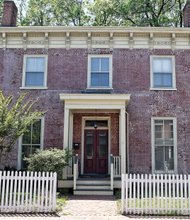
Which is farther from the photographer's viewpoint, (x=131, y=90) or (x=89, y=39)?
(x=89, y=39)

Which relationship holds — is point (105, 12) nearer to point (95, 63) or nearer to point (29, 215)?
point (95, 63)

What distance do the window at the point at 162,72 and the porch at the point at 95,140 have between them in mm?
2266

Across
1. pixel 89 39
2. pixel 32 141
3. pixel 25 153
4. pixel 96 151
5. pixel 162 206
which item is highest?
pixel 89 39

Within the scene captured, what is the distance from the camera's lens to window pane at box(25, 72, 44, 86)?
55.8ft

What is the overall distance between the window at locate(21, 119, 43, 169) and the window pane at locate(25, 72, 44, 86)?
6.34 feet

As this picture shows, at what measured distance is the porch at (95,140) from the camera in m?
14.7

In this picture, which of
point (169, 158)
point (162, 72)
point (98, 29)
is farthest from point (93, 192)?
point (98, 29)

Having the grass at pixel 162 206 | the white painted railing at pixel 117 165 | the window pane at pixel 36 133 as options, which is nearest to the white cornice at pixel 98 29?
the window pane at pixel 36 133

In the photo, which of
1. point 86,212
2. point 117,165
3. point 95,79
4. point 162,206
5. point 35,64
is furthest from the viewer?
point 35,64

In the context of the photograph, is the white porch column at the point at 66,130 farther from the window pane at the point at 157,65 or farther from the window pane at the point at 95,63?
the window pane at the point at 157,65

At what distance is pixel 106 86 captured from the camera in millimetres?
16859

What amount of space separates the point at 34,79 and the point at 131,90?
195 inches

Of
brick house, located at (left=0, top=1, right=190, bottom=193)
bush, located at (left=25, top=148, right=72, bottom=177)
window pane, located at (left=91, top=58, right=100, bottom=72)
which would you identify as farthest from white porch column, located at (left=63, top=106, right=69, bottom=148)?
window pane, located at (left=91, top=58, right=100, bottom=72)

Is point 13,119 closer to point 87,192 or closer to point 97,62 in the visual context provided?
point 87,192
